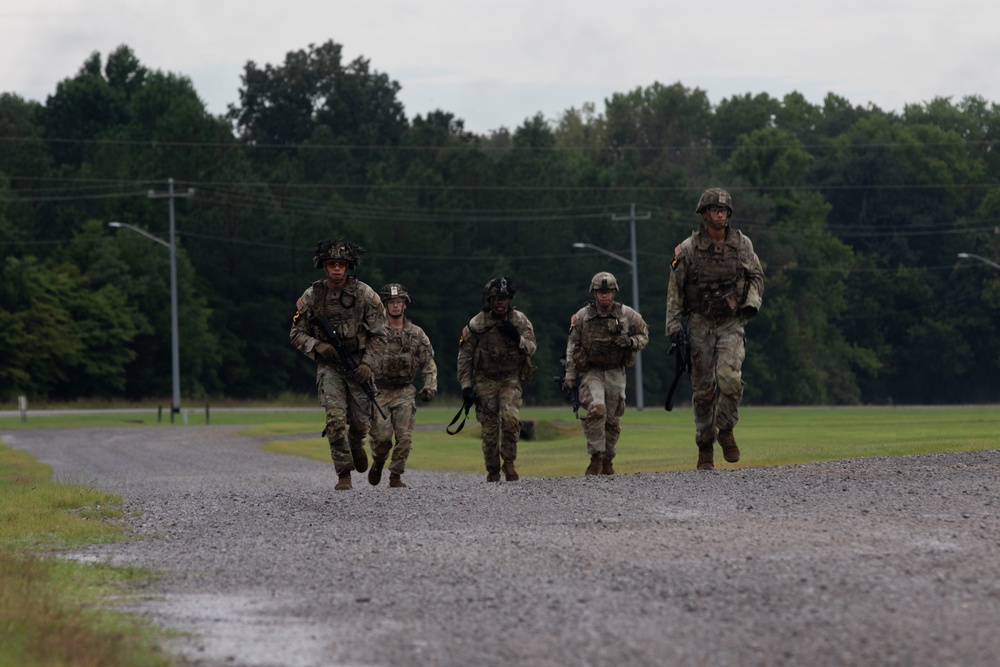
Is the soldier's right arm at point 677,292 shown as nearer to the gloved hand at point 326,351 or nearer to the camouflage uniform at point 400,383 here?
the camouflage uniform at point 400,383

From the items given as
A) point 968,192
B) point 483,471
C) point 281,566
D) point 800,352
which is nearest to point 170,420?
point 483,471

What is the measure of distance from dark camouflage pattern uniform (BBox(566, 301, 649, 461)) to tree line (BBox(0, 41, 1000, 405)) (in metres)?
50.3

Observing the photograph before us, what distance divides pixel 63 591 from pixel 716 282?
844 centimetres

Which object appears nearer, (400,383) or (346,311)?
(346,311)

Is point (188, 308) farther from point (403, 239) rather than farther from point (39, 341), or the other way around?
point (403, 239)

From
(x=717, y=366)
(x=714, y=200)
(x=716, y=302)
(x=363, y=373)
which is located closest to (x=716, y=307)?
(x=716, y=302)

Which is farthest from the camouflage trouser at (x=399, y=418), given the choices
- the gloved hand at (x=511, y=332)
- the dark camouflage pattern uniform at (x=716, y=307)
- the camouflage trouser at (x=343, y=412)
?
the dark camouflage pattern uniform at (x=716, y=307)

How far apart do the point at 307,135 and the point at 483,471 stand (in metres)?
90.1

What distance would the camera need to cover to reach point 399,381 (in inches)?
726

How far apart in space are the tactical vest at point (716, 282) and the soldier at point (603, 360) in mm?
1133

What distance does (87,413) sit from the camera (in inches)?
2406

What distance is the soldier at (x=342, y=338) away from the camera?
55.4 ft

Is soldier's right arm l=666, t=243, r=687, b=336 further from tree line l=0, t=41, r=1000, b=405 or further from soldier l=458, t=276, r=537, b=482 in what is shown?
tree line l=0, t=41, r=1000, b=405

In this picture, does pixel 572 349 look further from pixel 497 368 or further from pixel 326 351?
pixel 326 351
